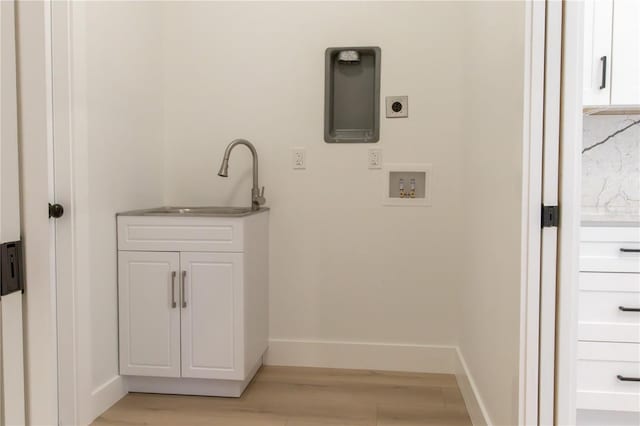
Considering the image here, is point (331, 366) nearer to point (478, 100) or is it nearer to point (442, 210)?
point (442, 210)

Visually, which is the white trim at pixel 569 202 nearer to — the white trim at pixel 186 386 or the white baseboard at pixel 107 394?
the white trim at pixel 186 386

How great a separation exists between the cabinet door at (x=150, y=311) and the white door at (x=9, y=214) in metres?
1.59

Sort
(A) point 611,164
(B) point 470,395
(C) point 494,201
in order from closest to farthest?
(C) point 494,201 < (B) point 470,395 < (A) point 611,164

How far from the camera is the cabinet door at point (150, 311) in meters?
2.29

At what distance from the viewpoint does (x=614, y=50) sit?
7.38ft

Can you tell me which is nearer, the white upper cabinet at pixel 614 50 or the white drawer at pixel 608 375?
the white drawer at pixel 608 375

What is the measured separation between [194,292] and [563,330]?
5.16ft

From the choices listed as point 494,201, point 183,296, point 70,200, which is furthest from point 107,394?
point 494,201

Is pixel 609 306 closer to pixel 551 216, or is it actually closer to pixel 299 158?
pixel 551 216

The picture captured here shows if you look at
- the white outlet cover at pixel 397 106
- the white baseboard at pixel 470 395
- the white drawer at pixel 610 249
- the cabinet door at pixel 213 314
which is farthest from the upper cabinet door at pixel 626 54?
the cabinet door at pixel 213 314

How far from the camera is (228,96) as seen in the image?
9.11 ft

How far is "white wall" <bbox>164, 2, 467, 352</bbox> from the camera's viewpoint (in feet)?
8.73

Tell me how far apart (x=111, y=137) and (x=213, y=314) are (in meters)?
0.95

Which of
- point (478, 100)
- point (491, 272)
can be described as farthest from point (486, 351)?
point (478, 100)
